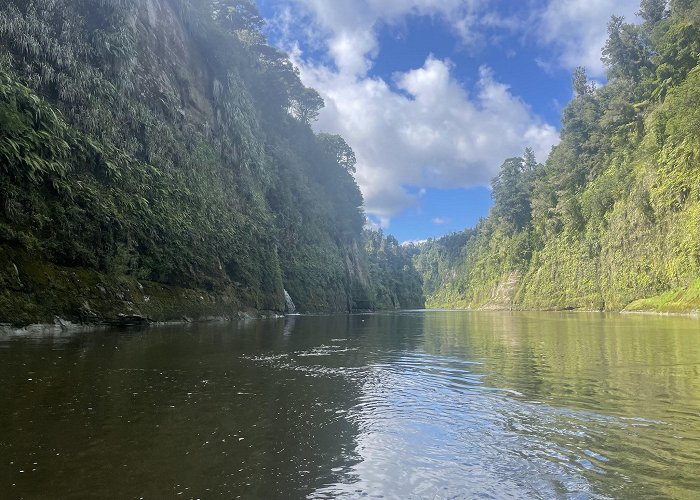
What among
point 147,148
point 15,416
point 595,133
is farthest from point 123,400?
point 595,133

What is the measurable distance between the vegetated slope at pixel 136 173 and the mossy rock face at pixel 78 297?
0.26ft

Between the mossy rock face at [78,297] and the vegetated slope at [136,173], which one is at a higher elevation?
the vegetated slope at [136,173]

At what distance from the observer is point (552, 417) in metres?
7.82

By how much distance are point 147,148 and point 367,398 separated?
31974 millimetres

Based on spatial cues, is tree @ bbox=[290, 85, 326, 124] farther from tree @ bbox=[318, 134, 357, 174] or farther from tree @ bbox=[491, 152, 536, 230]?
tree @ bbox=[491, 152, 536, 230]

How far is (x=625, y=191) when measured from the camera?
6309 cm

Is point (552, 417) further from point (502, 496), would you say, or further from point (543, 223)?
point (543, 223)

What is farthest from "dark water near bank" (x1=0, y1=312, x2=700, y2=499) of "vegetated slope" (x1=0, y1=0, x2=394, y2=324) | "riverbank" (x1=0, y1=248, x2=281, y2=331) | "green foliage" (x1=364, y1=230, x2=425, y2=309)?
"green foliage" (x1=364, y1=230, x2=425, y2=309)

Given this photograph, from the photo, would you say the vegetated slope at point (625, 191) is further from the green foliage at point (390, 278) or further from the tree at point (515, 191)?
the green foliage at point (390, 278)

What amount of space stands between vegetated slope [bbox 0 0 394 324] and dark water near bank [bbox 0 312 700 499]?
1060cm

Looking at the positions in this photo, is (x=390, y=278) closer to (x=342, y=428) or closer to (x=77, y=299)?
(x=77, y=299)

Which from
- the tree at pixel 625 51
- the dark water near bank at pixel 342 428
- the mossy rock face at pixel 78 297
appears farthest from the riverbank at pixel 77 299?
the tree at pixel 625 51

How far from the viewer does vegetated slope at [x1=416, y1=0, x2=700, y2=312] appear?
47.6 metres

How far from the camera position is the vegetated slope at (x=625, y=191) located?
47594 millimetres
